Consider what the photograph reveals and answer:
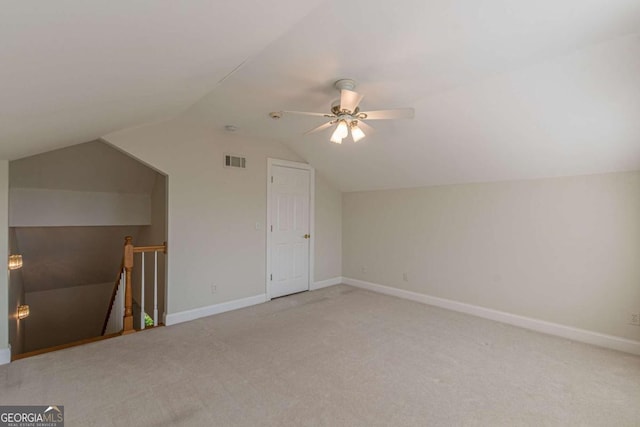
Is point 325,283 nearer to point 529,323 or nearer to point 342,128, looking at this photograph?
point 529,323

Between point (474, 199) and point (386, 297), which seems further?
point (386, 297)

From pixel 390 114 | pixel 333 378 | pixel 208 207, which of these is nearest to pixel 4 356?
pixel 208 207

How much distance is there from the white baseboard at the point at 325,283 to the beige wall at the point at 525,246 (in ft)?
2.66

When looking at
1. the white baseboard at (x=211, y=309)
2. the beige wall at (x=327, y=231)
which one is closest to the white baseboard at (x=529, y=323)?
the beige wall at (x=327, y=231)

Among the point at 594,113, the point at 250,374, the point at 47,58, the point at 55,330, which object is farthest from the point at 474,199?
the point at 55,330

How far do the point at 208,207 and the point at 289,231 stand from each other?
1.41 m

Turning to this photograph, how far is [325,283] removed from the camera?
5.41 m

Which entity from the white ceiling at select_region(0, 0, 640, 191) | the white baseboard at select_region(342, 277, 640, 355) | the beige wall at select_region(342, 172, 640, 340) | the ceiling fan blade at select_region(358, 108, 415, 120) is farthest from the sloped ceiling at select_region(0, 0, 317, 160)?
the white baseboard at select_region(342, 277, 640, 355)

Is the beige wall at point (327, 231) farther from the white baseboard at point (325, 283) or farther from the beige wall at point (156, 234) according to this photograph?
the beige wall at point (156, 234)

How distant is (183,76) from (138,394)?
7.50 ft

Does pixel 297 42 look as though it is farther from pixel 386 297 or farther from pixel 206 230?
pixel 386 297

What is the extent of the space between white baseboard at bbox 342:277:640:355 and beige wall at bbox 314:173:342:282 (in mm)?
985

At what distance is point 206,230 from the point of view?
12.9ft

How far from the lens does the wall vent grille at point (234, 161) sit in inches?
162
